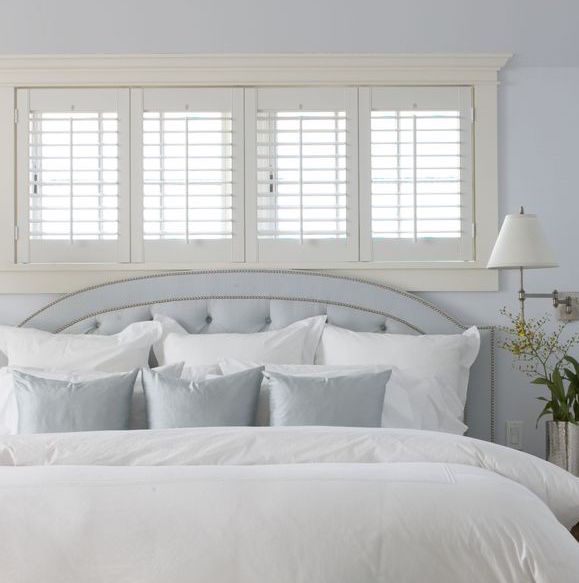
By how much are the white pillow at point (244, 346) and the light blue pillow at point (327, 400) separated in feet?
1.29

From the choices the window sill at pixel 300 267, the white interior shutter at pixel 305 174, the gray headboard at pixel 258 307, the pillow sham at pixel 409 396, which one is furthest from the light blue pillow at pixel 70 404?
the white interior shutter at pixel 305 174

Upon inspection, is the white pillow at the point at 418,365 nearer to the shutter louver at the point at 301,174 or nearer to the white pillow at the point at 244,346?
the white pillow at the point at 244,346

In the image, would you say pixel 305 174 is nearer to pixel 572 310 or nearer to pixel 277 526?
pixel 572 310

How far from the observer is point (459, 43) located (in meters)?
3.80

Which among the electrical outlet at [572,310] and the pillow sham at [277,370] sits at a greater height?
the electrical outlet at [572,310]

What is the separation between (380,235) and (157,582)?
233cm

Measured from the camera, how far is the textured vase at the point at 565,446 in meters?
3.38

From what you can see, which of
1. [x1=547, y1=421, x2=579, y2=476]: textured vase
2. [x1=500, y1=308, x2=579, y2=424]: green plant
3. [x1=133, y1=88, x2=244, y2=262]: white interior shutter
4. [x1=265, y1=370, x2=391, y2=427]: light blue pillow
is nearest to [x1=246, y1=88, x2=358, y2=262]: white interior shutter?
[x1=133, y1=88, x2=244, y2=262]: white interior shutter

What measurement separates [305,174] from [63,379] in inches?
55.2

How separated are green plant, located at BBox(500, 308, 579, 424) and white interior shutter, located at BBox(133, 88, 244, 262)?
1.26 meters

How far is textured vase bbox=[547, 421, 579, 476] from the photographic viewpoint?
3.38 m

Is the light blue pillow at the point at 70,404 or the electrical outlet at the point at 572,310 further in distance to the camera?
the electrical outlet at the point at 572,310

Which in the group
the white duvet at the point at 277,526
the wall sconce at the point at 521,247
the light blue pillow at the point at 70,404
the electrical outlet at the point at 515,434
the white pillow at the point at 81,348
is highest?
the wall sconce at the point at 521,247

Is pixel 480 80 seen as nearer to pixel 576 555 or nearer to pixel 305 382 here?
pixel 305 382
